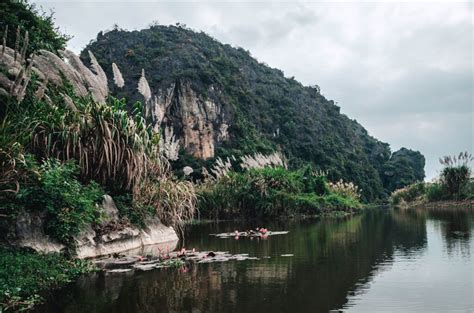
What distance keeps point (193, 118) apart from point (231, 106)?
290 inches

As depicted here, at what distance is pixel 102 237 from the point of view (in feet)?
43.8

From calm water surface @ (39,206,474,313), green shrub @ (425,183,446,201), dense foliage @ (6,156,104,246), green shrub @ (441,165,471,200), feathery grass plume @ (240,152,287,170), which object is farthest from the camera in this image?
green shrub @ (425,183,446,201)

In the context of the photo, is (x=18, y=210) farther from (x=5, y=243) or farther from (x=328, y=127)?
(x=328, y=127)

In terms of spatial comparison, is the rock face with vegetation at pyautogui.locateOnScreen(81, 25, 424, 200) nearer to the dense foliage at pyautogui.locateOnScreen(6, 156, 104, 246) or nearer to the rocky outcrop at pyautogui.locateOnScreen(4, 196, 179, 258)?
the rocky outcrop at pyautogui.locateOnScreen(4, 196, 179, 258)

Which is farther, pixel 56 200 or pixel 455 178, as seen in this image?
pixel 455 178

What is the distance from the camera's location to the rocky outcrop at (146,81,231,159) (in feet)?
190

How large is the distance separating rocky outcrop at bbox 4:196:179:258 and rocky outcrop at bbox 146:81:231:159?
40.9 m

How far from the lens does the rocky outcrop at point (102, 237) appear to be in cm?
1053

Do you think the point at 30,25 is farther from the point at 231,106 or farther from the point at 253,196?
the point at 231,106

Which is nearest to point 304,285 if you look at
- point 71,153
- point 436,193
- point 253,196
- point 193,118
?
point 71,153

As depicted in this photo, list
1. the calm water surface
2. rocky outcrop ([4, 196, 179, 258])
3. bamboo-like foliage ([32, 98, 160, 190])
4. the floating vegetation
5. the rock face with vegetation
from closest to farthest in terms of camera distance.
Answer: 1. the calm water surface
2. rocky outcrop ([4, 196, 179, 258])
3. the floating vegetation
4. bamboo-like foliage ([32, 98, 160, 190])
5. the rock face with vegetation

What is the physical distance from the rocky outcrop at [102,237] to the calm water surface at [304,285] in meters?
1.62

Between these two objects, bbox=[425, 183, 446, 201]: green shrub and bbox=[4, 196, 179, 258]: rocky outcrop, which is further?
bbox=[425, 183, 446, 201]: green shrub

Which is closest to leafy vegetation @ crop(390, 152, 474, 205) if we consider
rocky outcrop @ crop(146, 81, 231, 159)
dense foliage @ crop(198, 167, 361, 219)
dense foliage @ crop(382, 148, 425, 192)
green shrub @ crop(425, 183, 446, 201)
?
green shrub @ crop(425, 183, 446, 201)
